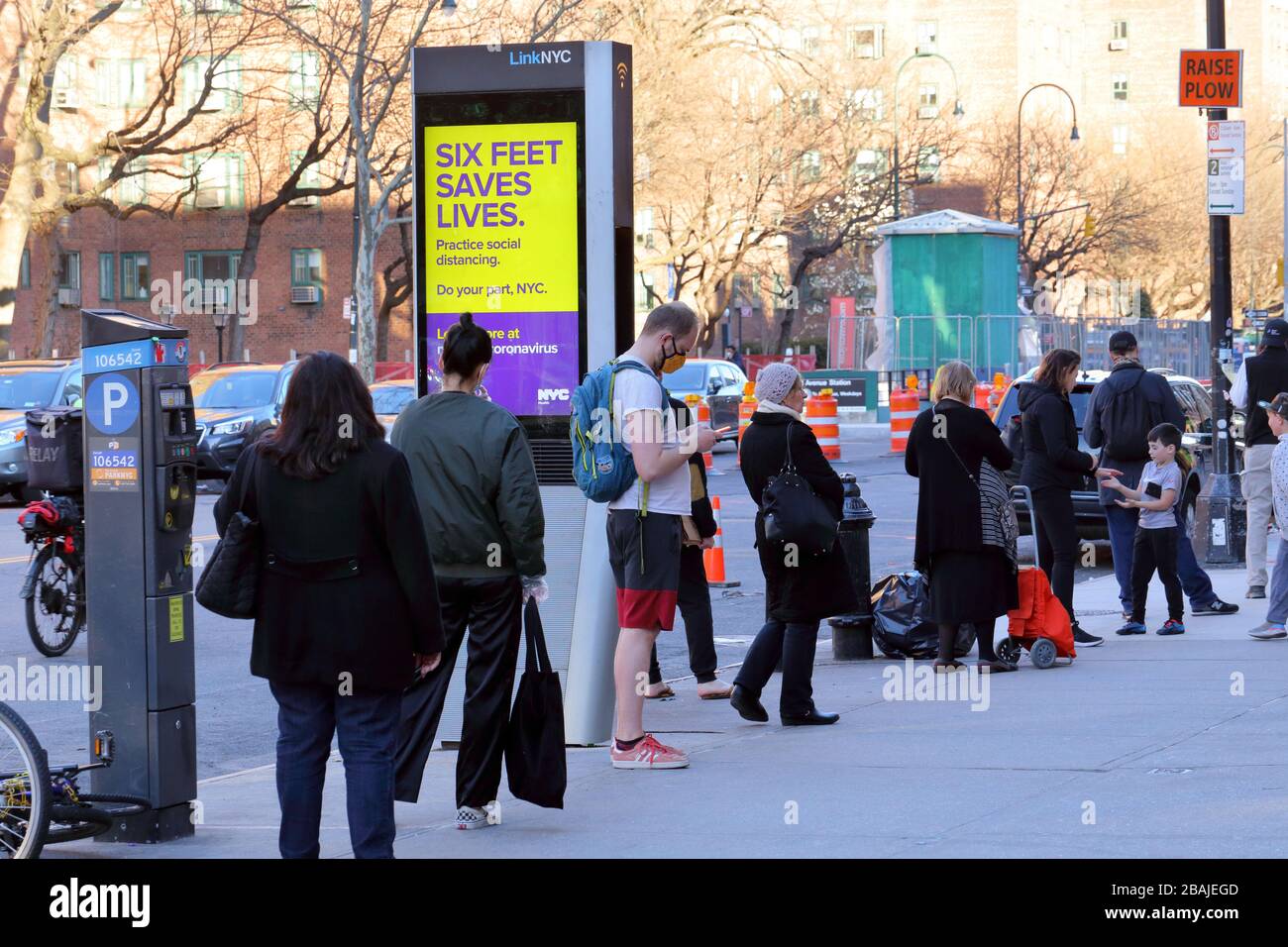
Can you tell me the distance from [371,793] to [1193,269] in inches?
2850

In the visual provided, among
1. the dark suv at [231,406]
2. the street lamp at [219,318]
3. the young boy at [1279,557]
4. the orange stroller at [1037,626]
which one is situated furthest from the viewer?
the street lamp at [219,318]

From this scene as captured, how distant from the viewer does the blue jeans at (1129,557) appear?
12180 mm

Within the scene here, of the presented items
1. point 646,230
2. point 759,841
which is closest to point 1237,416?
point 759,841

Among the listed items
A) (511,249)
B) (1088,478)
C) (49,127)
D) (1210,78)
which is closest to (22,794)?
(511,249)

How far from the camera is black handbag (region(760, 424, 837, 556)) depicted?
8.60m

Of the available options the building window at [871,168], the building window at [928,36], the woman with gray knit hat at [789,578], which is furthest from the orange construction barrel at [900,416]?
the building window at [928,36]

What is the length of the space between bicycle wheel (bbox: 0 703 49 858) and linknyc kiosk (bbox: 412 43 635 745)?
2767 millimetres

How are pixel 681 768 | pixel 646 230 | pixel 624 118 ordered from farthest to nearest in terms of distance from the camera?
1. pixel 646 230
2. pixel 624 118
3. pixel 681 768

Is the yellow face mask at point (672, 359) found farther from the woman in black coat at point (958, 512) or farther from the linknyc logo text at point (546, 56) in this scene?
the woman in black coat at point (958, 512)

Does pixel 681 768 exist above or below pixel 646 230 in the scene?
below

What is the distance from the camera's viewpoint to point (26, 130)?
37188mm

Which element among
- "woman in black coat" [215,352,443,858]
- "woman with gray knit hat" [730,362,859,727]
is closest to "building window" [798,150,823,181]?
"woman with gray knit hat" [730,362,859,727]

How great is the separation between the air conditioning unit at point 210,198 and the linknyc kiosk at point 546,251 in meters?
59.8
